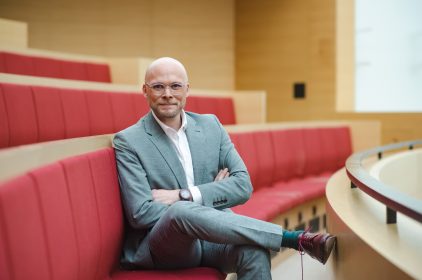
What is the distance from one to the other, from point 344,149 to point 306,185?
28cm

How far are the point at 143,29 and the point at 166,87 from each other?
1.29m

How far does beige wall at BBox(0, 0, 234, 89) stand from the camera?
1.75 m

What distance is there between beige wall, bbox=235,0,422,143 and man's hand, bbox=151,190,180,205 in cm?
120

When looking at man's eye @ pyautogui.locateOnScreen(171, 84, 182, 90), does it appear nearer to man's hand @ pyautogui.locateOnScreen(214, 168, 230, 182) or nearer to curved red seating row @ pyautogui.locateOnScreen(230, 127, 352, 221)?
man's hand @ pyautogui.locateOnScreen(214, 168, 230, 182)

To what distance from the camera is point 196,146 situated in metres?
0.71

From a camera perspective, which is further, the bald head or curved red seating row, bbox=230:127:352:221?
curved red seating row, bbox=230:127:352:221

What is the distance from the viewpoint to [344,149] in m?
1.46

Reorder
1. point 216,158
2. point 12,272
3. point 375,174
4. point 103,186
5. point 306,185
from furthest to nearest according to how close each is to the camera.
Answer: point 306,185
point 375,174
point 216,158
point 103,186
point 12,272

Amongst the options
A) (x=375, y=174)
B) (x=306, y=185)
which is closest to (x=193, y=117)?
(x=375, y=174)

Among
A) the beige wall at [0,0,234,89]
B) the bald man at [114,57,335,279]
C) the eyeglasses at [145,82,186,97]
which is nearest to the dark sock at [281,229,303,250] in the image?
the bald man at [114,57,335,279]

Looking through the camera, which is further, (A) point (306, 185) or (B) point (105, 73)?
(B) point (105, 73)

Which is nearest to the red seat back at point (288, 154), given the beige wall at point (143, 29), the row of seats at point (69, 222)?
the row of seats at point (69, 222)

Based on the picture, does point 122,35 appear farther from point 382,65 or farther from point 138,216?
point 138,216

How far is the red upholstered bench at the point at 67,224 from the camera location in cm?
40
